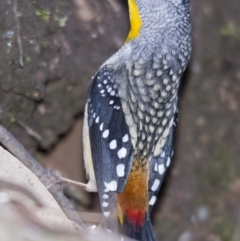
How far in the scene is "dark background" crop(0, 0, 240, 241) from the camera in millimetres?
3346

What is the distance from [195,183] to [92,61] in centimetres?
150

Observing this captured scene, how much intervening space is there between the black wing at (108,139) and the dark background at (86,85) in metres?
0.59

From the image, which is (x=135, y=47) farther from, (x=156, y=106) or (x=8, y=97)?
(x=8, y=97)

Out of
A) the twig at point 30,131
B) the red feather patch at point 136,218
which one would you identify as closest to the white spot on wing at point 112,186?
the red feather patch at point 136,218

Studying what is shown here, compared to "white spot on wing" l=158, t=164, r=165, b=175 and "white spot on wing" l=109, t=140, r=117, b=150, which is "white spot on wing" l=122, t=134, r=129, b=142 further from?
"white spot on wing" l=158, t=164, r=165, b=175

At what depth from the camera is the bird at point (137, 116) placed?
275 centimetres

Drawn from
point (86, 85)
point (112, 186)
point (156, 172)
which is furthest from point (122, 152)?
point (86, 85)

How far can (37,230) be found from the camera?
89cm

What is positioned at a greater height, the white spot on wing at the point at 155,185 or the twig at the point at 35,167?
the twig at the point at 35,167

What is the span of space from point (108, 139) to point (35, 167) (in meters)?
0.44

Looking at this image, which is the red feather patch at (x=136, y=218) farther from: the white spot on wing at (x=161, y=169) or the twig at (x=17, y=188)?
the twig at (x=17, y=188)

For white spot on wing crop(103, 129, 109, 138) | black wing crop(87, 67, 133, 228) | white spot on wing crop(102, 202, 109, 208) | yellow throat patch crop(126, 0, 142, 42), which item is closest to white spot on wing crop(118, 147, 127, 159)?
black wing crop(87, 67, 133, 228)

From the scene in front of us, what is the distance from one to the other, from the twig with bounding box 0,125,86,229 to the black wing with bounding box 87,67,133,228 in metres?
0.19

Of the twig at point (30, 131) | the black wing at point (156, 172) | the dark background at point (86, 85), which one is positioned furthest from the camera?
the twig at point (30, 131)
